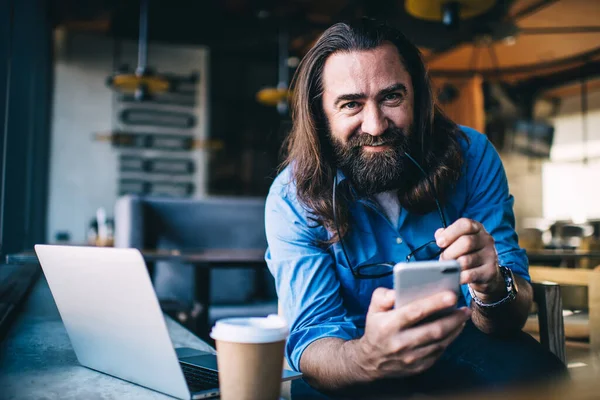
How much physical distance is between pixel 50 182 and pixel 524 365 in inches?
302

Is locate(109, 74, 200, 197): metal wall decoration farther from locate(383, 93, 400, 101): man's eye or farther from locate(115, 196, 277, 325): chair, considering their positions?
locate(383, 93, 400, 101): man's eye

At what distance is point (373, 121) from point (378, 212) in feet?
0.79

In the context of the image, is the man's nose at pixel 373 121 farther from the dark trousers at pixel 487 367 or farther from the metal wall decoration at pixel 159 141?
the metal wall decoration at pixel 159 141

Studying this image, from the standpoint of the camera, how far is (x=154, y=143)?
26.9 ft

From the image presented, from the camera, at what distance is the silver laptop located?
74cm

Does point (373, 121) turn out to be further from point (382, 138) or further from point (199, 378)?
point (199, 378)

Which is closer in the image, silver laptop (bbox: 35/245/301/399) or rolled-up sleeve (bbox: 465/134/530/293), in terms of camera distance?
silver laptop (bbox: 35/245/301/399)

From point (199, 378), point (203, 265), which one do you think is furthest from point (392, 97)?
point (203, 265)

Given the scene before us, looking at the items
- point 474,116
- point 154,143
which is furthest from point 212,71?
point 474,116

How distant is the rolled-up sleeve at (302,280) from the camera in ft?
3.82

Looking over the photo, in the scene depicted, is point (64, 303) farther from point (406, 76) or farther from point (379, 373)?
point (406, 76)

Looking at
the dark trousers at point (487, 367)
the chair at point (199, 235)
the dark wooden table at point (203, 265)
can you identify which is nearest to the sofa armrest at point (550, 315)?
the dark trousers at point (487, 367)

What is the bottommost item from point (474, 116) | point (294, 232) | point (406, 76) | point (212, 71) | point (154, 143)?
point (294, 232)

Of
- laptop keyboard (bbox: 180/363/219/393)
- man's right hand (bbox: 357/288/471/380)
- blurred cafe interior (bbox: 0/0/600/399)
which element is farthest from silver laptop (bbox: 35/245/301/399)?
blurred cafe interior (bbox: 0/0/600/399)
